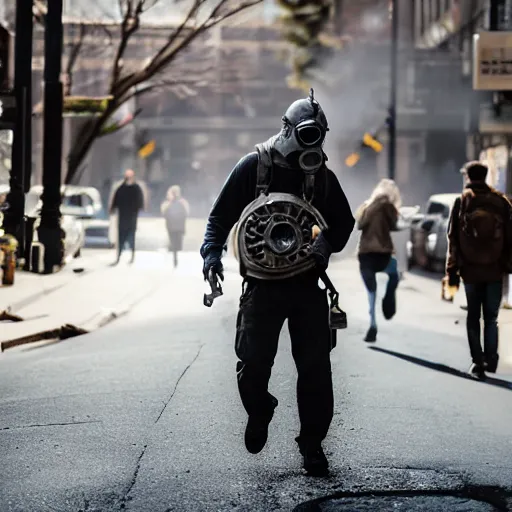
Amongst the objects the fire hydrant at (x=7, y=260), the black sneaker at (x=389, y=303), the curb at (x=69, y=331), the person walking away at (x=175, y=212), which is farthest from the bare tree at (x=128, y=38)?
the black sneaker at (x=389, y=303)

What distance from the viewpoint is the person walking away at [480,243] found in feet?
28.3

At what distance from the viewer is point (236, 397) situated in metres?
7.61

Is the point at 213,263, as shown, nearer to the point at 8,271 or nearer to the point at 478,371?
the point at 478,371

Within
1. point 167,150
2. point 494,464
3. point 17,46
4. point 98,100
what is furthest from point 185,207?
point 167,150

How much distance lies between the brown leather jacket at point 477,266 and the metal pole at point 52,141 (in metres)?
11.1

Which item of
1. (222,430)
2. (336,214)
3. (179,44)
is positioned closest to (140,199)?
(179,44)

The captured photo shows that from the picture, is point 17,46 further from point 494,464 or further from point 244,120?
point 244,120

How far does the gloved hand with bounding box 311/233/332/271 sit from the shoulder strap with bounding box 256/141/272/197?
36 cm

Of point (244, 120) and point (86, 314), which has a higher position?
point (244, 120)

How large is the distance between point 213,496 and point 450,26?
4431 centimetres

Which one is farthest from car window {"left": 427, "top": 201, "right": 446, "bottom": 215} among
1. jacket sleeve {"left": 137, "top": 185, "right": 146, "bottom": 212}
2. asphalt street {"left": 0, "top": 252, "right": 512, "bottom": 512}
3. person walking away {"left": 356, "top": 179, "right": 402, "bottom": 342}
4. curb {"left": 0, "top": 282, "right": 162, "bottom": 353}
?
asphalt street {"left": 0, "top": 252, "right": 512, "bottom": 512}

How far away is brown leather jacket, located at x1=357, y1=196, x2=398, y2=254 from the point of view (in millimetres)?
11297

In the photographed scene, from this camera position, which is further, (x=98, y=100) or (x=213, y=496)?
(x=98, y=100)

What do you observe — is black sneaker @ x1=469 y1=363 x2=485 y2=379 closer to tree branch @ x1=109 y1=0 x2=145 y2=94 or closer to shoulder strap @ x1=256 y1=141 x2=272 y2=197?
shoulder strap @ x1=256 y1=141 x2=272 y2=197
